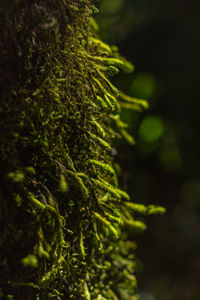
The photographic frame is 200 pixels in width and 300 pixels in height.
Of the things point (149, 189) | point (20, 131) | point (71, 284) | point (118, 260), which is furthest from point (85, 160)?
point (149, 189)

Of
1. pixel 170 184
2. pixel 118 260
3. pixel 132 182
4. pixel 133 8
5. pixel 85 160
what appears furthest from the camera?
pixel 170 184

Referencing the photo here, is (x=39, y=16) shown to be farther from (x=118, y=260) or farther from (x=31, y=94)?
(x=118, y=260)

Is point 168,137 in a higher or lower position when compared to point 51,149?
lower

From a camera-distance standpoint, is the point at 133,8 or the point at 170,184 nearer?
the point at 133,8

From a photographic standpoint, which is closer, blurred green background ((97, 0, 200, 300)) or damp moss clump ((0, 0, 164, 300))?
damp moss clump ((0, 0, 164, 300))

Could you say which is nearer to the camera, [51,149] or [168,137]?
[51,149]
